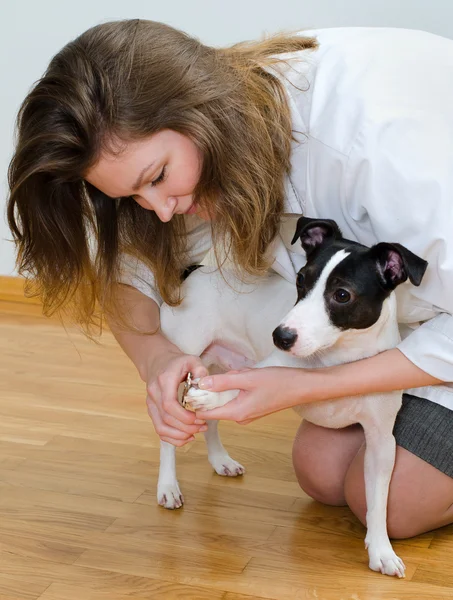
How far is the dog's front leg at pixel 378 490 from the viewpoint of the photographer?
1712mm

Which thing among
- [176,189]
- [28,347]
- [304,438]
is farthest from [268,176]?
[28,347]

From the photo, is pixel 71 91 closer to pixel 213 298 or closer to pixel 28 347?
pixel 213 298

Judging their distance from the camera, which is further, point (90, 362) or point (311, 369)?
point (90, 362)

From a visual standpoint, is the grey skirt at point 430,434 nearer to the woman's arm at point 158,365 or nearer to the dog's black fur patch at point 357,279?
the dog's black fur patch at point 357,279

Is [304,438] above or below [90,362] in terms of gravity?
above

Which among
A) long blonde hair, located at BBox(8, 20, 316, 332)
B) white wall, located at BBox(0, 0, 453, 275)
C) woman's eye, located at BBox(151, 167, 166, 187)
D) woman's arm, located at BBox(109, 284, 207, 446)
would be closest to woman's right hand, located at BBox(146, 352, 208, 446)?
woman's arm, located at BBox(109, 284, 207, 446)

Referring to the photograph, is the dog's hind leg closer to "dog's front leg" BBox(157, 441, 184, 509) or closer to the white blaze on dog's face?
"dog's front leg" BBox(157, 441, 184, 509)

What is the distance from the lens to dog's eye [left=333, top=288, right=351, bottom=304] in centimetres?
155

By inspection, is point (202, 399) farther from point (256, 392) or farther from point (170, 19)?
point (170, 19)

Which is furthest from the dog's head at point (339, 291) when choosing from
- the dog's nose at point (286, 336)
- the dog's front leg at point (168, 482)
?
the dog's front leg at point (168, 482)

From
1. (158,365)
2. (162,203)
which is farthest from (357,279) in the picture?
(158,365)

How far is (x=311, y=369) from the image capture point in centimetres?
169

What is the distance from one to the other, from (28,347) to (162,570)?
159cm

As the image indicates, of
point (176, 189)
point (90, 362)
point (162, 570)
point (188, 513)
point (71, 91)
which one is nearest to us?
point (71, 91)
